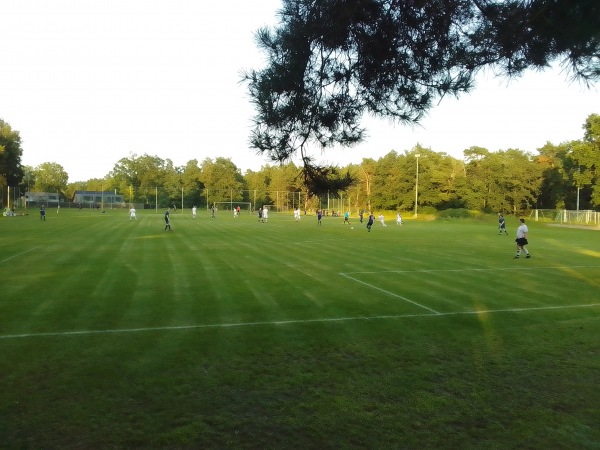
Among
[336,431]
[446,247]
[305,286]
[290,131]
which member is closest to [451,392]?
[336,431]

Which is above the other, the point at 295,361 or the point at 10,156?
the point at 10,156

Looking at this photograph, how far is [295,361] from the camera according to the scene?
6832 millimetres

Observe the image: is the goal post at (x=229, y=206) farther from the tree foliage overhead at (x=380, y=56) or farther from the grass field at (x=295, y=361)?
the tree foliage overhead at (x=380, y=56)

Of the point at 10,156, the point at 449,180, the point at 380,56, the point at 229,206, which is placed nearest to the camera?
the point at 380,56

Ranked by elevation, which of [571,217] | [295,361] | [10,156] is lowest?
[295,361]

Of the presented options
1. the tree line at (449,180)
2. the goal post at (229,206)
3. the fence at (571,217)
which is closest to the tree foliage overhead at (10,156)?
the tree line at (449,180)

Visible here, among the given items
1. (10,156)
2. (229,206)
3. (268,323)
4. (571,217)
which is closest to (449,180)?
(571,217)

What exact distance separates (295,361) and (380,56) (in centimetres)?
429

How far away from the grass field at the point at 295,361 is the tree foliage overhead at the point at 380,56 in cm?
277

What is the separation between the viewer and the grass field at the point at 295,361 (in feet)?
15.4

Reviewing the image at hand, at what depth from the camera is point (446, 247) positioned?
25281 millimetres

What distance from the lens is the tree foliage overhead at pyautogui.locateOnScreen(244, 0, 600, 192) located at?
20.3 ft

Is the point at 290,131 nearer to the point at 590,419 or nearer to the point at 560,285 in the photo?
the point at 590,419

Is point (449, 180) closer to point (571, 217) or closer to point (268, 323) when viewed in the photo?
point (571, 217)
